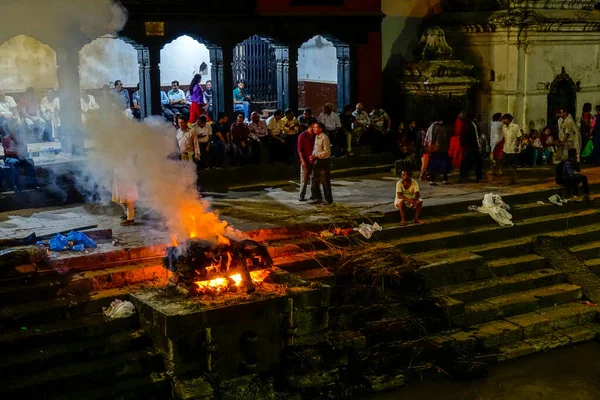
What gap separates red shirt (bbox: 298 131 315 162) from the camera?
16688mm

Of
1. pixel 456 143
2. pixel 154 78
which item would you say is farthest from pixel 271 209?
pixel 154 78

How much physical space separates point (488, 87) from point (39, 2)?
11.5 meters

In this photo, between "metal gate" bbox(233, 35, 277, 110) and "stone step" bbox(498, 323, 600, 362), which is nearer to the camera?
"stone step" bbox(498, 323, 600, 362)

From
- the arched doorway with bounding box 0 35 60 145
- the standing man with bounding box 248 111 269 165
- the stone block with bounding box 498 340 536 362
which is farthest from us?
the arched doorway with bounding box 0 35 60 145

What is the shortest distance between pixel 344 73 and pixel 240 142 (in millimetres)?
4603

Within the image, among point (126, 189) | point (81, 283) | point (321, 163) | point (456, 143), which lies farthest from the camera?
point (456, 143)

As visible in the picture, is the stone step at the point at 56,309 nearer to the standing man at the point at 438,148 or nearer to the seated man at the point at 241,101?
the standing man at the point at 438,148

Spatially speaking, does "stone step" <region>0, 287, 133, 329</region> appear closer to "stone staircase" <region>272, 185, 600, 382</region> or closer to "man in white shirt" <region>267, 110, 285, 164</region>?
"stone staircase" <region>272, 185, 600, 382</region>

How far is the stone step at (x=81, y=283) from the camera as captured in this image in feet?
39.3

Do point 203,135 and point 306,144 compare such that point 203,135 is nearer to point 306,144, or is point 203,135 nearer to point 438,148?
point 306,144

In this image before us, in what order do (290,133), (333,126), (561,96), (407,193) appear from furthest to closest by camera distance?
(561,96) < (333,126) < (290,133) < (407,193)

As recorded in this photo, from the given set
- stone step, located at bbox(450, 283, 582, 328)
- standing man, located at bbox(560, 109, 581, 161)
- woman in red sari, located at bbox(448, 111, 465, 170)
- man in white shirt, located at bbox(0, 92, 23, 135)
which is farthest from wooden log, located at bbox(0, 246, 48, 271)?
standing man, located at bbox(560, 109, 581, 161)

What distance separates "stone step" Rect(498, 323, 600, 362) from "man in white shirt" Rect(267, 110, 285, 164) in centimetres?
823

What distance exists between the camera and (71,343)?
37.2ft
